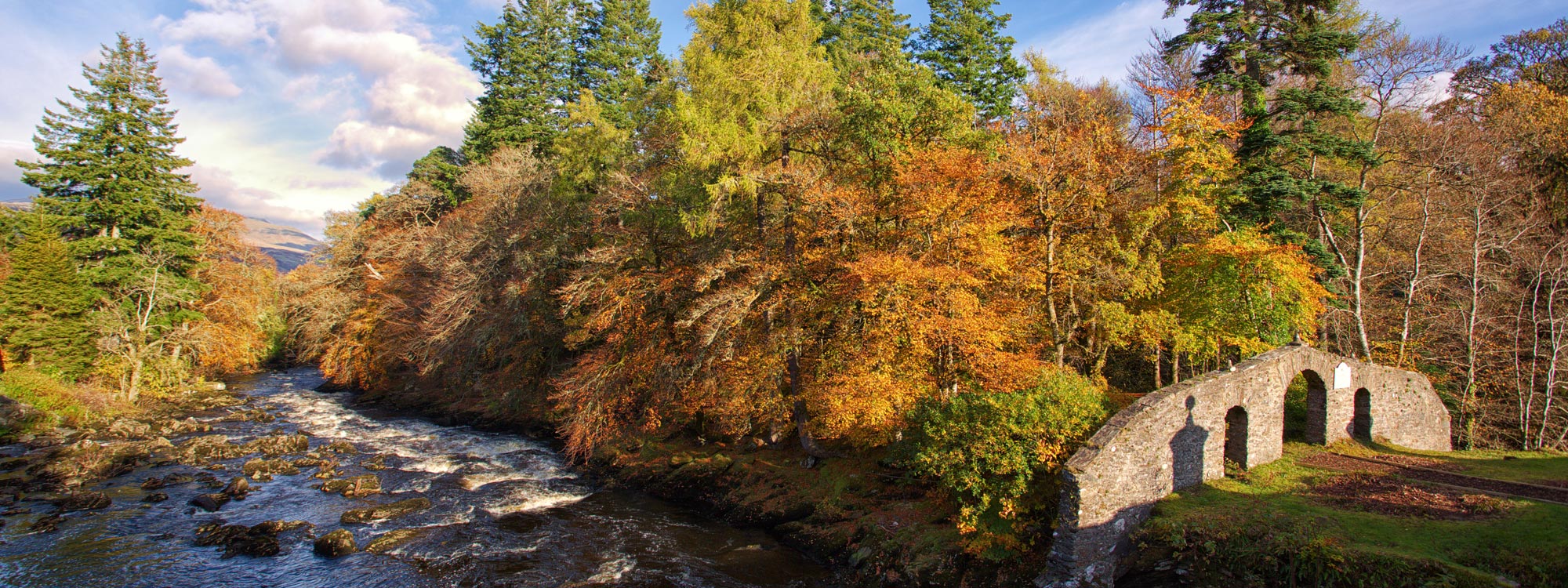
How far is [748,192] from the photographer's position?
18.0m

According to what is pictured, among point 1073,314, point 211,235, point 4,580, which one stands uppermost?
point 211,235

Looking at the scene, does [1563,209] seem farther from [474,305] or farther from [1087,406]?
[474,305]

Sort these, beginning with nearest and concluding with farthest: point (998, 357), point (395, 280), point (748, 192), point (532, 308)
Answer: point (998, 357) → point (748, 192) → point (532, 308) → point (395, 280)

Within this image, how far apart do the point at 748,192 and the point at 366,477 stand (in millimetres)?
13801

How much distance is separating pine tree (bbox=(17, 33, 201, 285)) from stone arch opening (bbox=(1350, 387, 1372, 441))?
42951 mm

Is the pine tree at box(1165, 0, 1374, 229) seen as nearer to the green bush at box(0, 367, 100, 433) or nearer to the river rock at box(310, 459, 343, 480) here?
the river rock at box(310, 459, 343, 480)

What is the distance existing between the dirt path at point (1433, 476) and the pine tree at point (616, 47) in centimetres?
3607

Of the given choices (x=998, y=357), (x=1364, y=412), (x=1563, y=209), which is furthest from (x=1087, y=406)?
(x=1563, y=209)

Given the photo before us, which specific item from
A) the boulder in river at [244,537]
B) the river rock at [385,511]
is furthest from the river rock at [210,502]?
the river rock at [385,511]

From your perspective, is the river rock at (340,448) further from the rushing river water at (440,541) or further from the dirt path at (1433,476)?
the dirt path at (1433,476)

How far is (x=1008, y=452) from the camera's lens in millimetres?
12844

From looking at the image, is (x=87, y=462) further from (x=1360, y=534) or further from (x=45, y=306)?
(x=1360, y=534)

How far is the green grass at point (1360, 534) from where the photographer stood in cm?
923

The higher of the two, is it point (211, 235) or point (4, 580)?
point (211, 235)
